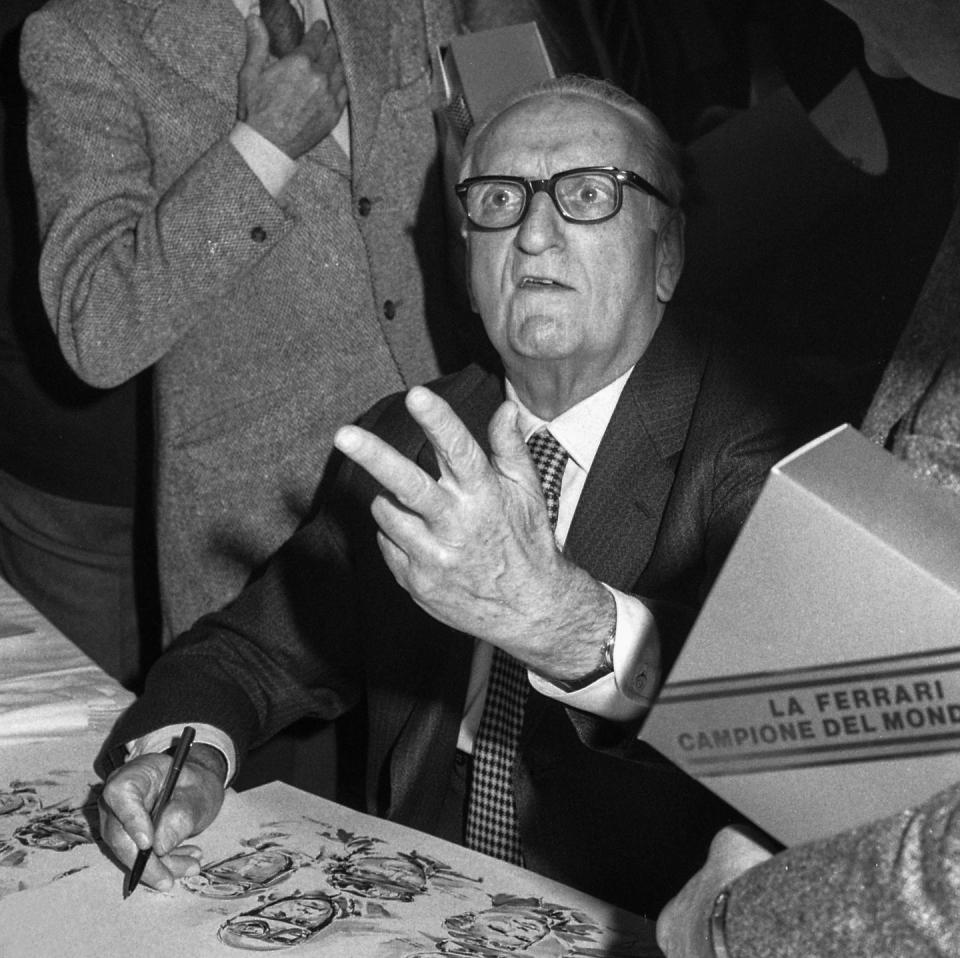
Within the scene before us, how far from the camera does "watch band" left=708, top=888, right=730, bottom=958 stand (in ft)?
2.74

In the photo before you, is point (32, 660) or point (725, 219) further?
point (725, 219)

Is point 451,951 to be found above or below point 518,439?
below

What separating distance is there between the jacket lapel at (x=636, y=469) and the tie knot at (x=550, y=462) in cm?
4

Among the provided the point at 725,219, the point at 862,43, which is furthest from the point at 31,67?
the point at 862,43

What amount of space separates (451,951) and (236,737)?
540 mm

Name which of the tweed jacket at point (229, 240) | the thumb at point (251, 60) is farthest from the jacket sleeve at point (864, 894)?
the thumb at point (251, 60)

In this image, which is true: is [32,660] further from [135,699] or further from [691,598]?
[691,598]

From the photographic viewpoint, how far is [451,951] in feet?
3.66

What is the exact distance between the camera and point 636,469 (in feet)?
5.35

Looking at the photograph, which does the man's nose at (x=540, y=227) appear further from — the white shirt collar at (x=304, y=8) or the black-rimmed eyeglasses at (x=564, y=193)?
the white shirt collar at (x=304, y=8)

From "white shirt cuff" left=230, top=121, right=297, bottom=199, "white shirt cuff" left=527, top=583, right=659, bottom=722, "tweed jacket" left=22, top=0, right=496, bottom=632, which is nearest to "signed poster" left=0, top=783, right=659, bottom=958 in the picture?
"white shirt cuff" left=527, top=583, right=659, bottom=722

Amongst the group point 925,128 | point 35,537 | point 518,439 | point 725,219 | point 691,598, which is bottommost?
point 35,537

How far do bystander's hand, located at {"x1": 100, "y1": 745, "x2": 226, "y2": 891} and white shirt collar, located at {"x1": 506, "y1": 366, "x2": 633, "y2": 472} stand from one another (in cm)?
55

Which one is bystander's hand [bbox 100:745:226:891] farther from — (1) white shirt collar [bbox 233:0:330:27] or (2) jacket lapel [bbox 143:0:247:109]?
(1) white shirt collar [bbox 233:0:330:27]
